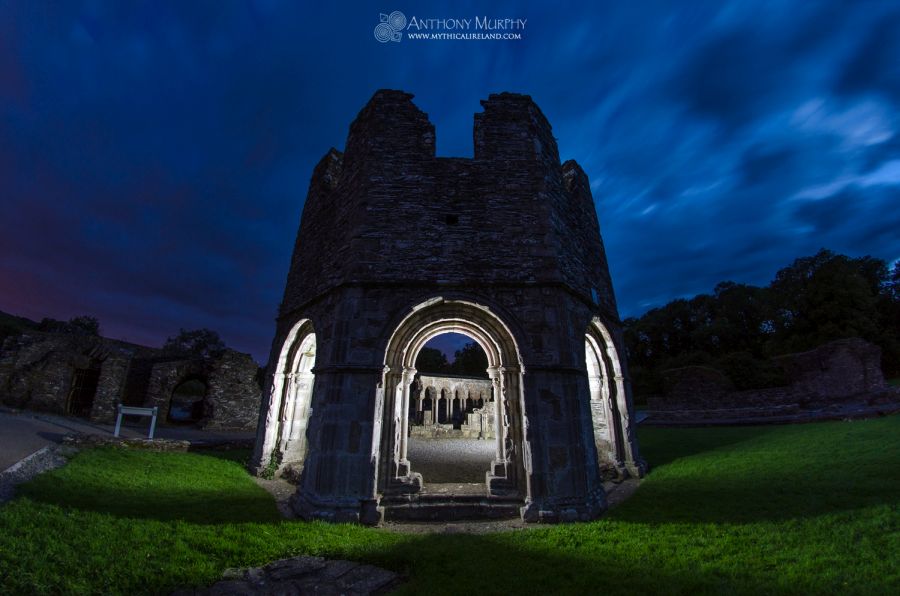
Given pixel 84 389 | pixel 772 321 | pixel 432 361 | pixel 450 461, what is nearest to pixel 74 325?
pixel 84 389

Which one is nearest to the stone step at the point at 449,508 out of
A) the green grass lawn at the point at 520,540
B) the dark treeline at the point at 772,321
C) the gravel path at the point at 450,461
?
the green grass lawn at the point at 520,540

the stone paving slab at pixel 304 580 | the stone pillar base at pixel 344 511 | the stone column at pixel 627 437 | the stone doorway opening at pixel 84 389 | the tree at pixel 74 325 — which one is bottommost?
the stone paving slab at pixel 304 580

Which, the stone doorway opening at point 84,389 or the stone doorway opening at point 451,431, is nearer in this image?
the stone doorway opening at point 451,431

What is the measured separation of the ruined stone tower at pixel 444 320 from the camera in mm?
6816

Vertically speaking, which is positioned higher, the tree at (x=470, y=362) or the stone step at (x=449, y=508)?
the tree at (x=470, y=362)

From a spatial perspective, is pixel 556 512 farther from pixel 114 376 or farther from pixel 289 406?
pixel 114 376

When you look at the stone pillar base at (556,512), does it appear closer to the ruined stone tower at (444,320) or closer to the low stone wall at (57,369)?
the ruined stone tower at (444,320)

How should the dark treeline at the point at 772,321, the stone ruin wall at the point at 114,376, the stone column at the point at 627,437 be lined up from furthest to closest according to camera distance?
the dark treeline at the point at 772,321 → the stone ruin wall at the point at 114,376 → the stone column at the point at 627,437

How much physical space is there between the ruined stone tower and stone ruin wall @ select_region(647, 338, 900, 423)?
51.1 ft

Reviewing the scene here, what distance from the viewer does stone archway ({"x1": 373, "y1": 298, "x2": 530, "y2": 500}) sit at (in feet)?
24.9

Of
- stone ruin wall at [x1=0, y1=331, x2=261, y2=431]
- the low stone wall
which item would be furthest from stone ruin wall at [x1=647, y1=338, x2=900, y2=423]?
the low stone wall

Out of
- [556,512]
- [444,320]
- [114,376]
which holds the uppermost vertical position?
[444,320]

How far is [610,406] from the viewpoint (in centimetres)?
1002

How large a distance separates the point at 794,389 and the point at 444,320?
24.7m
